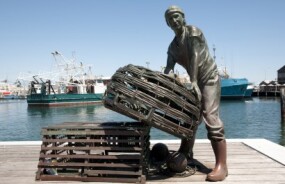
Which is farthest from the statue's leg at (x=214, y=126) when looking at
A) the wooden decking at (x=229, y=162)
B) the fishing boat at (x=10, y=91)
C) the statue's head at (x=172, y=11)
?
the fishing boat at (x=10, y=91)

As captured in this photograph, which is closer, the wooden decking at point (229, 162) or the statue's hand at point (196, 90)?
the statue's hand at point (196, 90)

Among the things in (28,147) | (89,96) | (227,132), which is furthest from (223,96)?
(28,147)

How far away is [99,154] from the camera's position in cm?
516

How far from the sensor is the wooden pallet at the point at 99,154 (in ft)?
16.2

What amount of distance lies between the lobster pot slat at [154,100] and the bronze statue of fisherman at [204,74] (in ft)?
1.06

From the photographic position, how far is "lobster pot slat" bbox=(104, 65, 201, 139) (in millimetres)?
4441

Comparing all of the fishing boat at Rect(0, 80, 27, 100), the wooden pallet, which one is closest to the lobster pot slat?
the wooden pallet

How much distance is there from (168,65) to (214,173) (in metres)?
1.60

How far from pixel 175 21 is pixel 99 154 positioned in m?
2.05

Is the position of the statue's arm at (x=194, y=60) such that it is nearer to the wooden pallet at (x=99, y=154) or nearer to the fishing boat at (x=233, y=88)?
the wooden pallet at (x=99, y=154)

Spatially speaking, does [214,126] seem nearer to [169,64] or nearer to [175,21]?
[169,64]

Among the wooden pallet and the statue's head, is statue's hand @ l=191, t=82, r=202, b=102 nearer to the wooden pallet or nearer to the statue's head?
the wooden pallet

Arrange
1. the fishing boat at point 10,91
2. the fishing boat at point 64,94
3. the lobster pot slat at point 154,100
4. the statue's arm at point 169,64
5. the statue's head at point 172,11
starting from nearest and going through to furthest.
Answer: the lobster pot slat at point 154,100 < the statue's head at point 172,11 < the statue's arm at point 169,64 < the fishing boat at point 64,94 < the fishing boat at point 10,91

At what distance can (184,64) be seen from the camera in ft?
17.4
